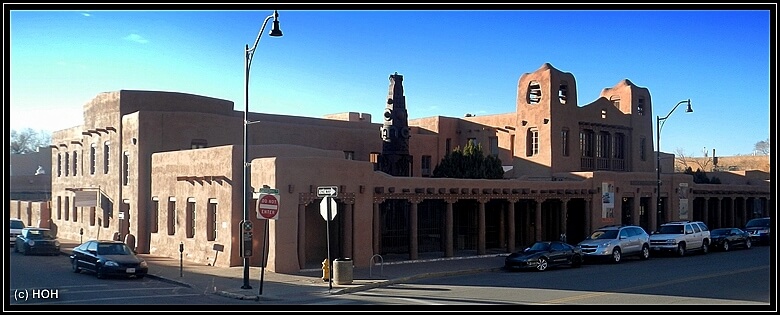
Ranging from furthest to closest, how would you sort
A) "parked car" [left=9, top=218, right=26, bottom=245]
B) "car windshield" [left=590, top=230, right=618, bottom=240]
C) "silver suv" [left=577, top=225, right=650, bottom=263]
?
"parked car" [left=9, top=218, right=26, bottom=245] < "car windshield" [left=590, top=230, right=618, bottom=240] < "silver suv" [left=577, top=225, right=650, bottom=263]

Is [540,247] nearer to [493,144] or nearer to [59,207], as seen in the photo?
[493,144]

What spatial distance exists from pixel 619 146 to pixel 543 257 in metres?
24.0

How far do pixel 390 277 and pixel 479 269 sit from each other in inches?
177

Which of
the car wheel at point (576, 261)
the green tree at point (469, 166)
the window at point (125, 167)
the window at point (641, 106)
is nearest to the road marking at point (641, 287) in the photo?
the car wheel at point (576, 261)

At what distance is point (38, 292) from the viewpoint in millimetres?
19734

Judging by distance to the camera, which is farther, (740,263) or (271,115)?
(271,115)

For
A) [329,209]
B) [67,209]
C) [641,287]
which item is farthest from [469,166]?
[67,209]

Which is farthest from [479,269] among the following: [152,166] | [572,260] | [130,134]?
[130,134]

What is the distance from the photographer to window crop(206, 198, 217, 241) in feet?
99.4

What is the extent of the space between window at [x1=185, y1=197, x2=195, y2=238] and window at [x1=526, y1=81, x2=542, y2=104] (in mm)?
22567

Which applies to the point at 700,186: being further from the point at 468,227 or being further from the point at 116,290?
the point at 116,290

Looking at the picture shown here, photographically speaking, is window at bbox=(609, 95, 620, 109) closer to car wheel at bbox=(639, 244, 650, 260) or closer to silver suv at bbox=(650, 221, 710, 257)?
silver suv at bbox=(650, 221, 710, 257)

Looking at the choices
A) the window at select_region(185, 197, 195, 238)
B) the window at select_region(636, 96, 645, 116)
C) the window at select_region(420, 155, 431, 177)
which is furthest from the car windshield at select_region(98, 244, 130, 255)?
the window at select_region(636, 96, 645, 116)

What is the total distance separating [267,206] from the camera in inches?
852
